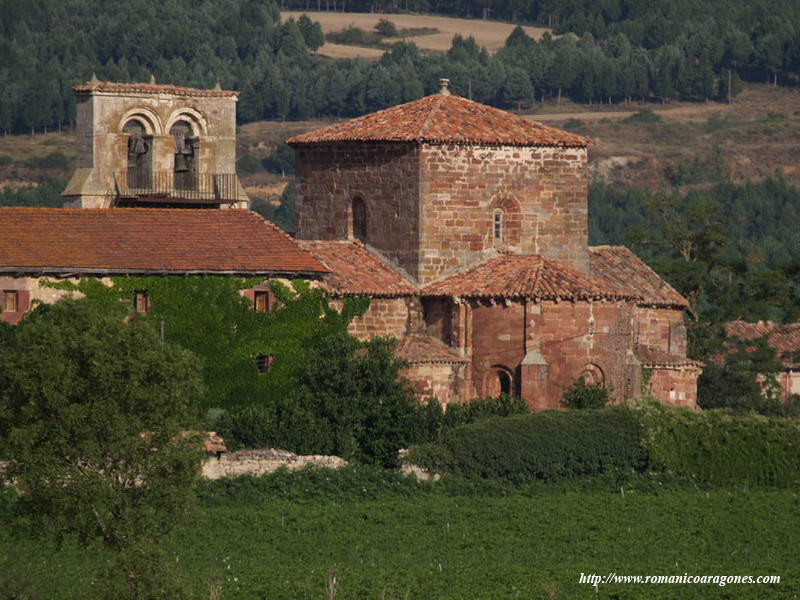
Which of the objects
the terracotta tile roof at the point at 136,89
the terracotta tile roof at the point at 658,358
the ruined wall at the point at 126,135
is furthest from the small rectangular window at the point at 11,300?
the terracotta tile roof at the point at 658,358

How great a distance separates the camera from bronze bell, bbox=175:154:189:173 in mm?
63531

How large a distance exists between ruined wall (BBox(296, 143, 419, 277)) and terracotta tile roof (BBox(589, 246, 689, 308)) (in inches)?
223

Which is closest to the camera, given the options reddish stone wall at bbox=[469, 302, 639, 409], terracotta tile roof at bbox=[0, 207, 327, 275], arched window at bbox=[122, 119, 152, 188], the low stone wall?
the low stone wall

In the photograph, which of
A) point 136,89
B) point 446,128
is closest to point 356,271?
point 446,128

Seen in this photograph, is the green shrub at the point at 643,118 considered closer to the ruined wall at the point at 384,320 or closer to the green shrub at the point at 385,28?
the green shrub at the point at 385,28

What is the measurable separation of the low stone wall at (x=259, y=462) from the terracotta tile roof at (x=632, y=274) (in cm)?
1153

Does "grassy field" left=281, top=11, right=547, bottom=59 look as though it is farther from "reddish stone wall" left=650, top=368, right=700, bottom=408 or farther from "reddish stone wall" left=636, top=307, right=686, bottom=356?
"reddish stone wall" left=650, top=368, right=700, bottom=408

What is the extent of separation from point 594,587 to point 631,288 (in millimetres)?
19551

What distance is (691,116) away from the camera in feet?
556

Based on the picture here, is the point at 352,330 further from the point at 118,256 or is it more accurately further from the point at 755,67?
the point at 755,67

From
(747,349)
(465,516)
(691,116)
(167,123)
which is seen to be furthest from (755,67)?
(465,516)

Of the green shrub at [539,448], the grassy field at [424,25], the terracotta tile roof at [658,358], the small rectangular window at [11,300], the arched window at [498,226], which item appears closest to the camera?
the small rectangular window at [11,300]

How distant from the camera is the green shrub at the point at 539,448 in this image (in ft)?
172

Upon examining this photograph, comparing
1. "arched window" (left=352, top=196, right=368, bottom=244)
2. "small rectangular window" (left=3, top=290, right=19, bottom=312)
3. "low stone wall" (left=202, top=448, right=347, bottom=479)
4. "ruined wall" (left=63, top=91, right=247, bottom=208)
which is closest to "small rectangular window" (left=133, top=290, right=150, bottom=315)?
"small rectangular window" (left=3, top=290, right=19, bottom=312)
